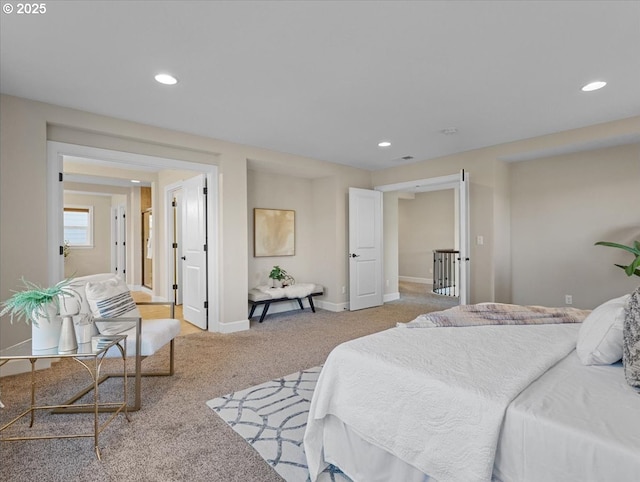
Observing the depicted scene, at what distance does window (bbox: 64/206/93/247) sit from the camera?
8.17 m

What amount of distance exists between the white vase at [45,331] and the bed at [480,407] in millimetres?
1525

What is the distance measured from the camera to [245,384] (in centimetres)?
276

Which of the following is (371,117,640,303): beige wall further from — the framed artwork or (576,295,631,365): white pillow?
(576,295,631,365): white pillow

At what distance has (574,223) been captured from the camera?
4434 millimetres

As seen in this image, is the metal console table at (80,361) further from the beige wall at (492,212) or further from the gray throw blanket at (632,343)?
the beige wall at (492,212)

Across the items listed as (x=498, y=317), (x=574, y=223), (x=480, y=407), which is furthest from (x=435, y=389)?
(x=574, y=223)

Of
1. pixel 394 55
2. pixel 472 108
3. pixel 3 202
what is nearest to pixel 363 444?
pixel 394 55

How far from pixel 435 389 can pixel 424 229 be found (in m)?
8.27

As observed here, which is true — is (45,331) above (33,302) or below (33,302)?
below

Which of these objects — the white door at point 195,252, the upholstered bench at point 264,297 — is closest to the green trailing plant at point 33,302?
the white door at point 195,252

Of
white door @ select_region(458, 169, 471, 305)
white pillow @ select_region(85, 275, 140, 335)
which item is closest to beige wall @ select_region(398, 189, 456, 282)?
white door @ select_region(458, 169, 471, 305)

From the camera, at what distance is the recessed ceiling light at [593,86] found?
109 inches

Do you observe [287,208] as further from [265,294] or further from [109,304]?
[109,304]

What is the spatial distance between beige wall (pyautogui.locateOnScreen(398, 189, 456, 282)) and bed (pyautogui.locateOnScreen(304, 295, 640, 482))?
6994 millimetres
